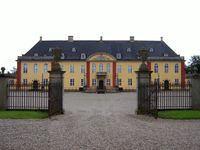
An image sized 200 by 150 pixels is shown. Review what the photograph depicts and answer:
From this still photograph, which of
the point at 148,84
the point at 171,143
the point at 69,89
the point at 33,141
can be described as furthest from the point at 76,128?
the point at 69,89

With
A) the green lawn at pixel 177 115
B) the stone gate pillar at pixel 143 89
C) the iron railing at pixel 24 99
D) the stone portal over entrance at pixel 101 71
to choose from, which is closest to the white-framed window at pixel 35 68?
the stone portal over entrance at pixel 101 71

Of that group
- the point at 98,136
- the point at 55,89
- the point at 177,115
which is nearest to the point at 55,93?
the point at 55,89

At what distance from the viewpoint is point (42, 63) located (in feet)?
207

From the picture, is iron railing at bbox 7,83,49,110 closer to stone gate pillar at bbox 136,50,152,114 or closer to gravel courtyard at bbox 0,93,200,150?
stone gate pillar at bbox 136,50,152,114

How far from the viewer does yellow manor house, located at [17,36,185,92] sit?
62.2 m

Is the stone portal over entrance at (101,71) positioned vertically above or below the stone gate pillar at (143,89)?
above

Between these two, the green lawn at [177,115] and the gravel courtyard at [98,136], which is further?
the green lawn at [177,115]

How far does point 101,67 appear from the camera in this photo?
6216 cm

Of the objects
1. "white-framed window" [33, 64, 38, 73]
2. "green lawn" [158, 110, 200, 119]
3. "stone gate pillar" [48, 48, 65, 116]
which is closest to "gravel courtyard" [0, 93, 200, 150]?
"green lawn" [158, 110, 200, 119]

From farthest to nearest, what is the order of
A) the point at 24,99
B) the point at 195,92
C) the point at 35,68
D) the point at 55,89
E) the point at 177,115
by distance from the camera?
the point at 35,68, the point at 24,99, the point at 195,92, the point at 55,89, the point at 177,115

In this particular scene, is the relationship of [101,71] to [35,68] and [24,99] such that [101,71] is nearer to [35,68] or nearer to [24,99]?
[35,68]

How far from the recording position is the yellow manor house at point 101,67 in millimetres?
62250

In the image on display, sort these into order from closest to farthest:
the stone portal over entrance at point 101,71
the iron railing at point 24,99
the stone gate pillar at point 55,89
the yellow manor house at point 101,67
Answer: the stone gate pillar at point 55,89, the iron railing at point 24,99, the stone portal over entrance at point 101,71, the yellow manor house at point 101,67

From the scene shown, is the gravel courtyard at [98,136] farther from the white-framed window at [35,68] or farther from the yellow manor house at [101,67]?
the white-framed window at [35,68]
